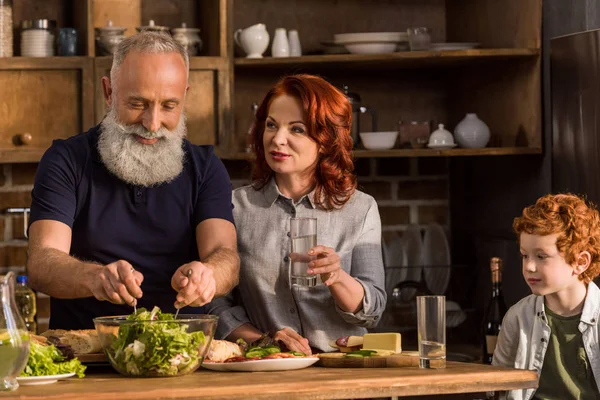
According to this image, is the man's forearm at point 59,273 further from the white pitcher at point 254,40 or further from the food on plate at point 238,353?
the white pitcher at point 254,40

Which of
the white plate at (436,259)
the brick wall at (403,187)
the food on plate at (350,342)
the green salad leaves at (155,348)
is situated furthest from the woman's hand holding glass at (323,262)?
the brick wall at (403,187)

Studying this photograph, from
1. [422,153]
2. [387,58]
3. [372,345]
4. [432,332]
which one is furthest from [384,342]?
[387,58]

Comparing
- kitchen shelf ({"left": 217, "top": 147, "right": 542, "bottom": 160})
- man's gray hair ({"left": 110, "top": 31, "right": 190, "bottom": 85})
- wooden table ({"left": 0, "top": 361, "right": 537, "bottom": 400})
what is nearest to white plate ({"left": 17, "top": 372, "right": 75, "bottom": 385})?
wooden table ({"left": 0, "top": 361, "right": 537, "bottom": 400})

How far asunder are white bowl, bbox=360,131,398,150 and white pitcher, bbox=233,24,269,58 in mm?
456

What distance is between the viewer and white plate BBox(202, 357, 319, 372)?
72.6 inches

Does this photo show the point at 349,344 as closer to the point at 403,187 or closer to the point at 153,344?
the point at 153,344

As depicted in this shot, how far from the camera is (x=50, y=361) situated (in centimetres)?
174

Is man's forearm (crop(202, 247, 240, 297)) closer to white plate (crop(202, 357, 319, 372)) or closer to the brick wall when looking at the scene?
white plate (crop(202, 357, 319, 372))

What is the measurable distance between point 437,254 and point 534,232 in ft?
4.34

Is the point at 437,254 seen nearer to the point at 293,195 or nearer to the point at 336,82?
the point at 336,82

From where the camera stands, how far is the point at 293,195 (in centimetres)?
253

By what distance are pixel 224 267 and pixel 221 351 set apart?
1.17 ft

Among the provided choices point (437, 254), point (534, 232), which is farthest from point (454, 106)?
point (534, 232)

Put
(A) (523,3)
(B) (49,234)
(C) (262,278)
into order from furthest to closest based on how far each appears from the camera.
Answer: (A) (523,3), (C) (262,278), (B) (49,234)
